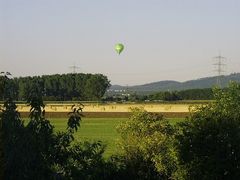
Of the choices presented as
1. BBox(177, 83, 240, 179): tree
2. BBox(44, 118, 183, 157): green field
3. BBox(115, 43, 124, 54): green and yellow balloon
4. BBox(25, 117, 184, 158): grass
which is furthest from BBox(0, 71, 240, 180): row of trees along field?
BBox(115, 43, 124, 54): green and yellow balloon

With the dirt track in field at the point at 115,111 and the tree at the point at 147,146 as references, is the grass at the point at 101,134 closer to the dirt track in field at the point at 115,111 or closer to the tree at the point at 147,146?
the dirt track in field at the point at 115,111

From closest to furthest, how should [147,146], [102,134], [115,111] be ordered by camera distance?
[147,146], [102,134], [115,111]

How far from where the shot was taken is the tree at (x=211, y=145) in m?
21.0

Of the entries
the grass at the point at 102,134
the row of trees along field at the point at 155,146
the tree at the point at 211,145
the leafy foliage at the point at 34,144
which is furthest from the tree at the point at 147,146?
the leafy foliage at the point at 34,144

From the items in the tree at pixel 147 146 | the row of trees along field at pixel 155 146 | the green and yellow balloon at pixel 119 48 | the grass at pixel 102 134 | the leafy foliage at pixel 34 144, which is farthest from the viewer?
the green and yellow balloon at pixel 119 48

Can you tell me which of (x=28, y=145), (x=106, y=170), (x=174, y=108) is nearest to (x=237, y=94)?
(x=106, y=170)

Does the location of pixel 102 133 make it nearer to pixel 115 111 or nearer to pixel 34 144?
pixel 115 111

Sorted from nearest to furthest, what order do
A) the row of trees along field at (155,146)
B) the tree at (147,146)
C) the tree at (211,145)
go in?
the row of trees along field at (155,146) → the tree at (211,145) → the tree at (147,146)

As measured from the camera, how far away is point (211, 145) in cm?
2138

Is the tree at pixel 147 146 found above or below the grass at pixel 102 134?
above

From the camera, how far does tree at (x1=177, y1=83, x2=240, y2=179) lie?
2097 centimetres

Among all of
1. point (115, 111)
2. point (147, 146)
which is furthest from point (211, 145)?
point (115, 111)

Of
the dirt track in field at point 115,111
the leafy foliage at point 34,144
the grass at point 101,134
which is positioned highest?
the leafy foliage at point 34,144

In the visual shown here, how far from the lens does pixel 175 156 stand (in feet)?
72.3
